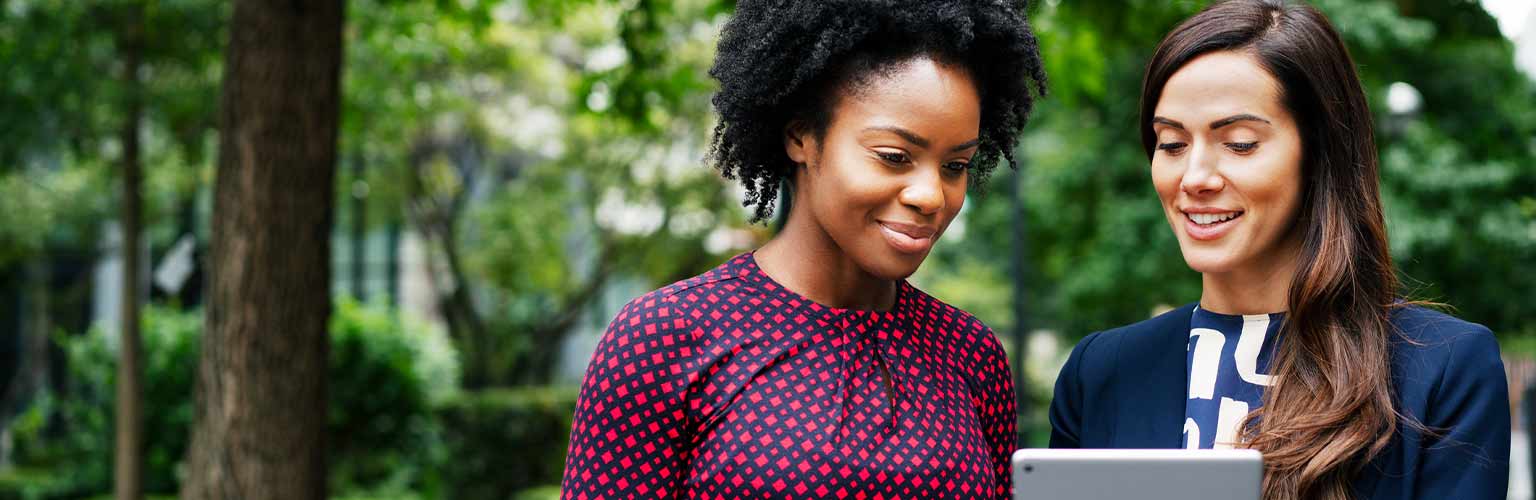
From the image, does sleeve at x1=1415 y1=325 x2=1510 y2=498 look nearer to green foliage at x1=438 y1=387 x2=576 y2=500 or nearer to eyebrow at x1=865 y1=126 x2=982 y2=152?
eyebrow at x1=865 y1=126 x2=982 y2=152

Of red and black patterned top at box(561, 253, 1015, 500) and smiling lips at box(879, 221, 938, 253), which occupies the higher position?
smiling lips at box(879, 221, 938, 253)

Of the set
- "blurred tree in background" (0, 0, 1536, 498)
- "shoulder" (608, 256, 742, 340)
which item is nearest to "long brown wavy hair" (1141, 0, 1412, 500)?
"shoulder" (608, 256, 742, 340)

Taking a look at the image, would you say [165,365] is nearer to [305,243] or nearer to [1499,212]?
[305,243]

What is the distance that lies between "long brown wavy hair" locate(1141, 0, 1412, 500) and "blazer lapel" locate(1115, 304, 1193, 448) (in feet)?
0.53

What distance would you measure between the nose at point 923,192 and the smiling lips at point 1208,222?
44cm

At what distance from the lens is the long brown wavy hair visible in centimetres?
216

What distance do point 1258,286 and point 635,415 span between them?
3.49 feet

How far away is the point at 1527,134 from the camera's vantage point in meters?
14.9

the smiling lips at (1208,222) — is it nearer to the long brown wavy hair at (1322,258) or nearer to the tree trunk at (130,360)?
the long brown wavy hair at (1322,258)

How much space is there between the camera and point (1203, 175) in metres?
2.25

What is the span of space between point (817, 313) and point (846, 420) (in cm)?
19

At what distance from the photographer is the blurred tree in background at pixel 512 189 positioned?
971 centimetres

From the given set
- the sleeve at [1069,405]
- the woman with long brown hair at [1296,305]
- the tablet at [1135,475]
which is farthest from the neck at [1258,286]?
the tablet at [1135,475]

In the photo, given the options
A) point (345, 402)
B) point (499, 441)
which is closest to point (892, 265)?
point (499, 441)
